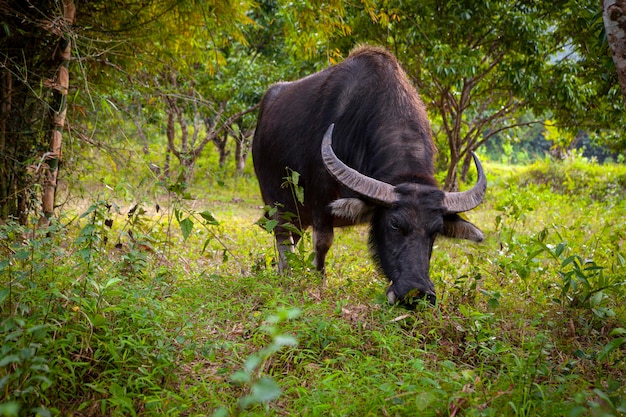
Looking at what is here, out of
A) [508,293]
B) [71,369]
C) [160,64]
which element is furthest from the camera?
[160,64]

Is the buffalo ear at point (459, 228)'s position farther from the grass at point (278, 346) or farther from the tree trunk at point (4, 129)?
the tree trunk at point (4, 129)

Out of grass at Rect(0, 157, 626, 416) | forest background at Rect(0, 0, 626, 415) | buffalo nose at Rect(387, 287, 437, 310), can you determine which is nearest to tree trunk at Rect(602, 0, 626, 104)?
forest background at Rect(0, 0, 626, 415)

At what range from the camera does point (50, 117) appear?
396 cm

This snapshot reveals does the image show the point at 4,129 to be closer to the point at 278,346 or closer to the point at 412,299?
the point at 412,299

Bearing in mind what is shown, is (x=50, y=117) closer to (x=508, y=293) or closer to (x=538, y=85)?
(x=508, y=293)

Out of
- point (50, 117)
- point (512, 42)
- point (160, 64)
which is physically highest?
point (512, 42)

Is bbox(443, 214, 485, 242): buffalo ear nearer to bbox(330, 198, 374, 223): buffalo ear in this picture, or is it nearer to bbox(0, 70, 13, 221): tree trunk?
bbox(330, 198, 374, 223): buffalo ear

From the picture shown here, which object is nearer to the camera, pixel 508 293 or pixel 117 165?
pixel 508 293

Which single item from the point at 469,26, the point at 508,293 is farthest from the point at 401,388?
the point at 469,26

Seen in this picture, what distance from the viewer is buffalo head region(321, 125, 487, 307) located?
9.57ft

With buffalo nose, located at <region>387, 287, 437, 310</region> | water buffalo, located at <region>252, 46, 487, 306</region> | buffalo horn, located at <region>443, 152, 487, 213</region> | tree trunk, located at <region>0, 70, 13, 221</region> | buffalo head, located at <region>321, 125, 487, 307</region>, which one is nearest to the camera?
buffalo nose, located at <region>387, 287, 437, 310</region>

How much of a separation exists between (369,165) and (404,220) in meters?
0.80

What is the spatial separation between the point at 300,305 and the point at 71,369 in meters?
1.18

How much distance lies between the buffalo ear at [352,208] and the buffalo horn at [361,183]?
11 cm
